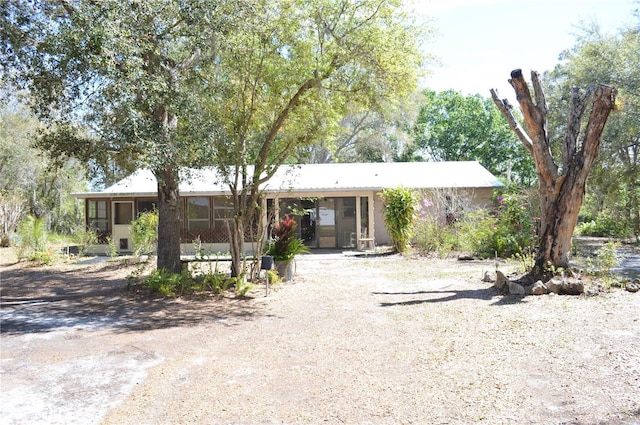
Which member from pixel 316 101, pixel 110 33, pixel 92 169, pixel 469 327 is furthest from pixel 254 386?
pixel 316 101

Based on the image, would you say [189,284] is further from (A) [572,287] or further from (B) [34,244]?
(B) [34,244]

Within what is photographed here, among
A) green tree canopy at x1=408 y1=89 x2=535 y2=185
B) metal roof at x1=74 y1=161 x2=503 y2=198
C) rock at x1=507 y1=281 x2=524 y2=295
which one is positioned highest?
green tree canopy at x1=408 y1=89 x2=535 y2=185

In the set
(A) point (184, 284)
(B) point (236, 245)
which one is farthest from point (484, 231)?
A: (A) point (184, 284)

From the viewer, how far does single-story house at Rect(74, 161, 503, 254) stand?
19859 mm

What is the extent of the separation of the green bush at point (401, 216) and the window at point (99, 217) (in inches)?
458

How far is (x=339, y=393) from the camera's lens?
4688 millimetres

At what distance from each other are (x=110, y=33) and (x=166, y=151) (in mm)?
1980

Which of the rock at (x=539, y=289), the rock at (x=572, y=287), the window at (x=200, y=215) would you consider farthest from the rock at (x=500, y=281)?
the window at (x=200, y=215)

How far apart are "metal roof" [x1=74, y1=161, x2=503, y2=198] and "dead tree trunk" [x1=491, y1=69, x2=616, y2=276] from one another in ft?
32.1

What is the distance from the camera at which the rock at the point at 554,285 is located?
351 inches

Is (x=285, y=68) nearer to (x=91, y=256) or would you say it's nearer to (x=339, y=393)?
(x=339, y=393)

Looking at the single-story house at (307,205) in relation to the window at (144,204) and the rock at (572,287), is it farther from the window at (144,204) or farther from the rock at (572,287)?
the rock at (572,287)

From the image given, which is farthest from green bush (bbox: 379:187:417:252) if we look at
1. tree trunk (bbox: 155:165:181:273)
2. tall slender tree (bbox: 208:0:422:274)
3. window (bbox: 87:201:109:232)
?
window (bbox: 87:201:109:232)

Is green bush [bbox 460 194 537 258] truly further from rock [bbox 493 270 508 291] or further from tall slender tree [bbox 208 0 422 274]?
tall slender tree [bbox 208 0 422 274]
